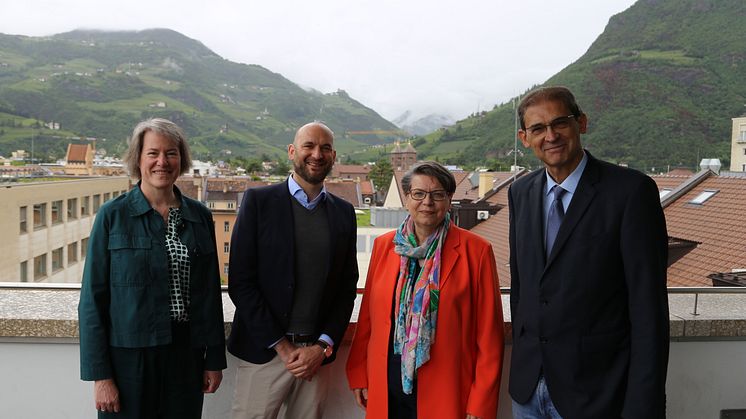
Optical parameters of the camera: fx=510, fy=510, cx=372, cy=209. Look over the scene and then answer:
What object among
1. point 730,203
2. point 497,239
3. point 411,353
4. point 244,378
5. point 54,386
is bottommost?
point 54,386

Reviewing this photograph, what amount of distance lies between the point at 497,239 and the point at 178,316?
177 centimetres

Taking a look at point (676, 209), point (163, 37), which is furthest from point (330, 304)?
point (163, 37)

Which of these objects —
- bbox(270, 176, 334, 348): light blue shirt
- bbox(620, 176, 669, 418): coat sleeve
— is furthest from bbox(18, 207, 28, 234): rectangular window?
bbox(620, 176, 669, 418): coat sleeve

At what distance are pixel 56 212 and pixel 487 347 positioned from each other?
2.04 meters

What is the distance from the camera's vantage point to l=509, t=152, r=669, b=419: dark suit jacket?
4.59ft

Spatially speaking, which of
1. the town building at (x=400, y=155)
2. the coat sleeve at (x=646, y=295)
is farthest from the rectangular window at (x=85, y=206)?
the coat sleeve at (x=646, y=295)

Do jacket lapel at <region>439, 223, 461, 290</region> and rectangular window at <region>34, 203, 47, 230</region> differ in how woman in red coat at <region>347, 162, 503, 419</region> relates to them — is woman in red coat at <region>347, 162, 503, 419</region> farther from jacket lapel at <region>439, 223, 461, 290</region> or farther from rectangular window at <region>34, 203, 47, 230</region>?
rectangular window at <region>34, 203, 47, 230</region>

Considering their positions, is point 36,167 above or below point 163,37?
below

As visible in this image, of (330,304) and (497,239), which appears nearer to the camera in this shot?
(330,304)

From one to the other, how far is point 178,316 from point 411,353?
0.78m

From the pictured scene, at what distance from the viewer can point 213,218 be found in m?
1.87

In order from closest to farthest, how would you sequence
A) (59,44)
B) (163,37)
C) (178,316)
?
(178,316)
(163,37)
(59,44)

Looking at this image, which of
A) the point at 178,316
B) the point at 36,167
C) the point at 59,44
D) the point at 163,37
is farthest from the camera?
the point at 59,44

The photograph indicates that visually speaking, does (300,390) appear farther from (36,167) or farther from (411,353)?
(36,167)
